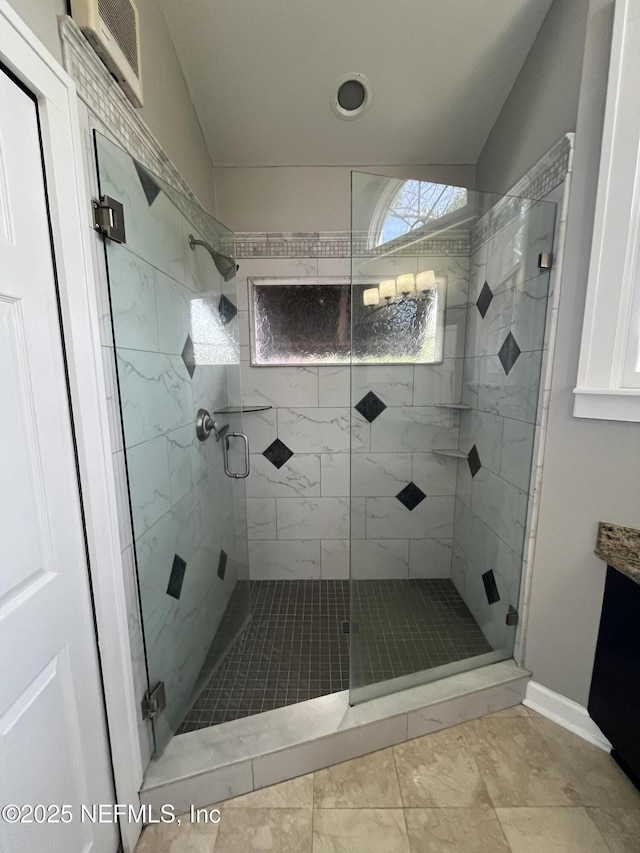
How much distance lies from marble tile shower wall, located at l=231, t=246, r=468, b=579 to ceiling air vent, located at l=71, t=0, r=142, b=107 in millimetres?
887

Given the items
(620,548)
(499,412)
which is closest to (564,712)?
(620,548)

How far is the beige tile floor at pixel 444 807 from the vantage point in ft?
3.12

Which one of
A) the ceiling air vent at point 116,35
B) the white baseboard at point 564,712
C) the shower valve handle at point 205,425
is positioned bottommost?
the white baseboard at point 564,712

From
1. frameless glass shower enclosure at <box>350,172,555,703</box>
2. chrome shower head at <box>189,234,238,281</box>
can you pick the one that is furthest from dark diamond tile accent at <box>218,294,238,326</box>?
frameless glass shower enclosure at <box>350,172,555,703</box>

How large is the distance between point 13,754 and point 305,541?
1.58m

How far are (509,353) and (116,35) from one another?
5.17 ft

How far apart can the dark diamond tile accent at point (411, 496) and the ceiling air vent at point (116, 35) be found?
5.75ft

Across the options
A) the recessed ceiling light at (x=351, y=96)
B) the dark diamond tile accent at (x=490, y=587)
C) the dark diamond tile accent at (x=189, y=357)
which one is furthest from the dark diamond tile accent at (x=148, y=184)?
the dark diamond tile accent at (x=490, y=587)

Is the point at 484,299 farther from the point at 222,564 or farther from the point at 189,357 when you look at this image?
the point at 222,564

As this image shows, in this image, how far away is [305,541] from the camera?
7.00ft

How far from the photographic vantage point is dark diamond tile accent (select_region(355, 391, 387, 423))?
4.98ft

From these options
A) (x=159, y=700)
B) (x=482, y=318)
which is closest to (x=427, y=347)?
(x=482, y=318)

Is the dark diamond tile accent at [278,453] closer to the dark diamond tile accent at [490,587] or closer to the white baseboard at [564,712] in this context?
the dark diamond tile accent at [490,587]

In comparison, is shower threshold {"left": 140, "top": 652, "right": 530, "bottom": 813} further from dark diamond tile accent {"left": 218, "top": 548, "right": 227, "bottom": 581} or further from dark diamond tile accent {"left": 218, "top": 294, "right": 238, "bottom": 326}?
dark diamond tile accent {"left": 218, "top": 294, "right": 238, "bottom": 326}
